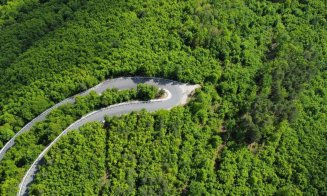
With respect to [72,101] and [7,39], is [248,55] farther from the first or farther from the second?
[7,39]

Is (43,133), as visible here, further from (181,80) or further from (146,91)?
(181,80)

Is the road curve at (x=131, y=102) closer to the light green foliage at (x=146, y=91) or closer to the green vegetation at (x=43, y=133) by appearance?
the green vegetation at (x=43, y=133)

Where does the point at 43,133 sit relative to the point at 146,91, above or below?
below

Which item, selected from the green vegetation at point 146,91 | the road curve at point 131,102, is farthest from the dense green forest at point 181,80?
the green vegetation at point 146,91

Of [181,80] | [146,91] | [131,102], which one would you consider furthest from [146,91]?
[181,80]

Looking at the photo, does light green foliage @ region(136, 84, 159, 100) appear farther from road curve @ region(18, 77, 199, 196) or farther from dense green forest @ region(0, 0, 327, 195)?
dense green forest @ region(0, 0, 327, 195)

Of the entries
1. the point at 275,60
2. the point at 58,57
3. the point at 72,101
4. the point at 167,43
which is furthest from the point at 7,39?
the point at 275,60

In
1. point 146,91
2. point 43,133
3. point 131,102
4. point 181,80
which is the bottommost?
point 43,133

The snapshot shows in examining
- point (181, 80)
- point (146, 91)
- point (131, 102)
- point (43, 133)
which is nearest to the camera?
point (43, 133)

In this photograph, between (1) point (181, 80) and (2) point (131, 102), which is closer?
(2) point (131, 102)
